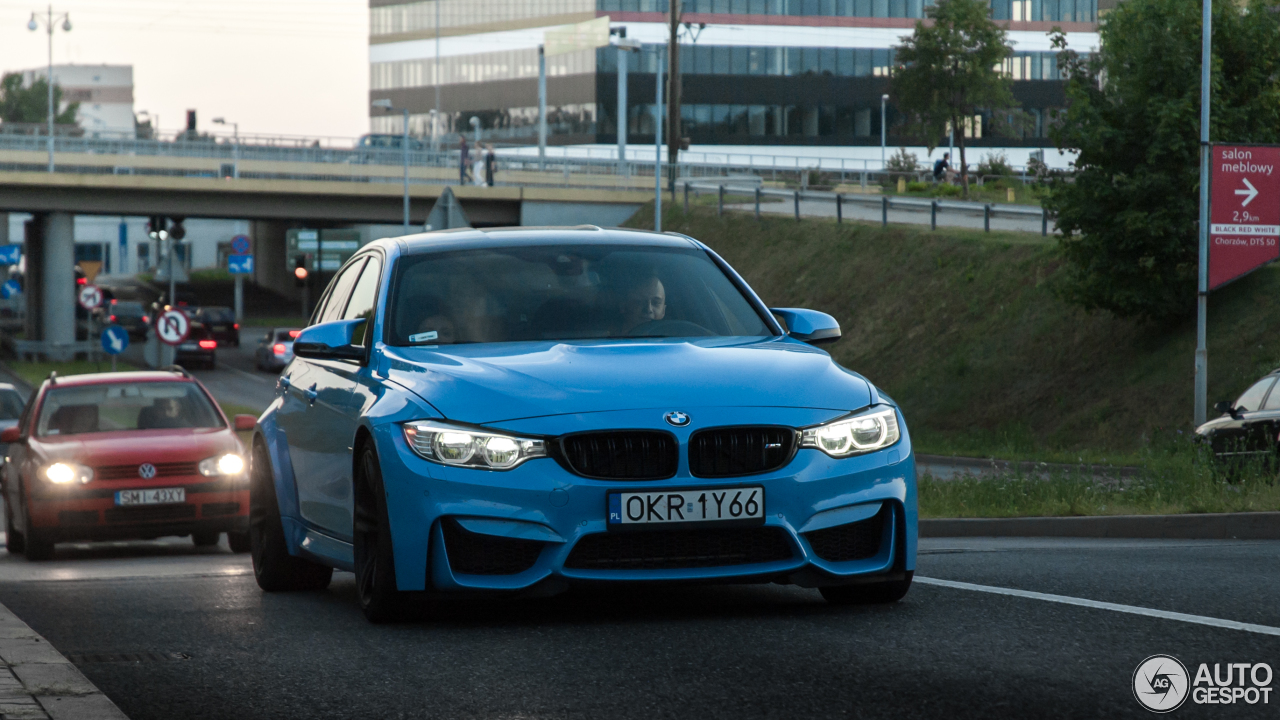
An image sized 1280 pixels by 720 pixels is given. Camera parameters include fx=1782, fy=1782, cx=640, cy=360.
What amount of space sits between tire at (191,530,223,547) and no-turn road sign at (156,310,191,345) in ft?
50.0

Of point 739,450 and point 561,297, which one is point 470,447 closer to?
point 739,450

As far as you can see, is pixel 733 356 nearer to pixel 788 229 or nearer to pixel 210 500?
pixel 210 500

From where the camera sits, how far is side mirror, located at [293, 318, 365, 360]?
24.1 ft

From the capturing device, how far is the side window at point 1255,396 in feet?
A: 53.4

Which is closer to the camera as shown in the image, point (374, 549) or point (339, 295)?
point (374, 549)

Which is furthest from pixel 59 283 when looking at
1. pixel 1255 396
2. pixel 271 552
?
→ pixel 271 552

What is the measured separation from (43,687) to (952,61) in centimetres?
5931

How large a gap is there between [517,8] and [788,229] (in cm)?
6520

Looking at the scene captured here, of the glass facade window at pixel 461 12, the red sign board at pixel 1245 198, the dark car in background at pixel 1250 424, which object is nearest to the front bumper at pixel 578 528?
the dark car in background at pixel 1250 424

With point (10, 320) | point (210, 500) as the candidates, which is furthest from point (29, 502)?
point (10, 320)

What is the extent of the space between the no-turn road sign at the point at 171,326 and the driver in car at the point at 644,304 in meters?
24.5

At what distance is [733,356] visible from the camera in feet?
22.0

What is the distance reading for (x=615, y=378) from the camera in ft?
20.8

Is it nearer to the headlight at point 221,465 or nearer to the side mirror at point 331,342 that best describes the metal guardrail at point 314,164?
the headlight at point 221,465
